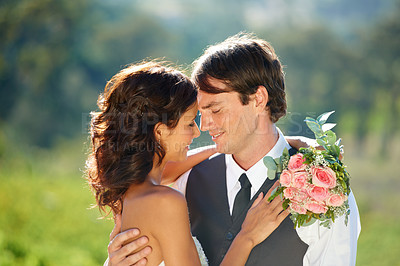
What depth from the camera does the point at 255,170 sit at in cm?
266

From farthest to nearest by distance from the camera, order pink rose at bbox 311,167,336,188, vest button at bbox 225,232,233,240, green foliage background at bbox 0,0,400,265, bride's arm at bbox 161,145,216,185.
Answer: green foliage background at bbox 0,0,400,265, bride's arm at bbox 161,145,216,185, vest button at bbox 225,232,233,240, pink rose at bbox 311,167,336,188

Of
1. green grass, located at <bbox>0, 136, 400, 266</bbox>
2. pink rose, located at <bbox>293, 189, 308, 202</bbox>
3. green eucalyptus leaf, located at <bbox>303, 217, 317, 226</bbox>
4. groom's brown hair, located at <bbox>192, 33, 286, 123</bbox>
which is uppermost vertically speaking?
groom's brown hair, located at <bbox>192, 33, 286, 123</bbox>

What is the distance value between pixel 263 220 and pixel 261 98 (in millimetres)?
825

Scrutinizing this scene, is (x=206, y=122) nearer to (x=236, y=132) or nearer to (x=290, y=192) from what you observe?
(x=236, y=132)

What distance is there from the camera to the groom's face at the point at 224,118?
270 centimetres

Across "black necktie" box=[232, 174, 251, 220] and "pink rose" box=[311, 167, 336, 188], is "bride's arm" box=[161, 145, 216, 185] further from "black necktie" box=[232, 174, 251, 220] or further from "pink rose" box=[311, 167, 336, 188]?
"pink rose" box=[311, 167, 336, 188]

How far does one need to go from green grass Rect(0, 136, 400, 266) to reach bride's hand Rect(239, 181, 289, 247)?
4.29 metres

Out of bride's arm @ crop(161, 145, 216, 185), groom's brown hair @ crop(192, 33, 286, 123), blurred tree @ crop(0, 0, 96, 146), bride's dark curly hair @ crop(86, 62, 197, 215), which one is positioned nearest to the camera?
bride's dark curly hair @ crop(86, 62, 197, 215)

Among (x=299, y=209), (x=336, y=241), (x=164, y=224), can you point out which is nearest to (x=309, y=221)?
(x=299, y=209)

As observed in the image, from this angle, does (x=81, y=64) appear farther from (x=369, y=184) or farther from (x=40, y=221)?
(x=369, y=184)

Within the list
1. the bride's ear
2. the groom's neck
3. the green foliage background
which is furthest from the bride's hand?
the green foliage background

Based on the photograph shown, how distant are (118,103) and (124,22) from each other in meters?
18.3

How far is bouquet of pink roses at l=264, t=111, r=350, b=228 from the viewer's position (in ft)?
6.84

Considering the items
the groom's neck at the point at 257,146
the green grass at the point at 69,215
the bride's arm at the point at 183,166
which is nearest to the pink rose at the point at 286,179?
the groom's neck at the point at 257,146
